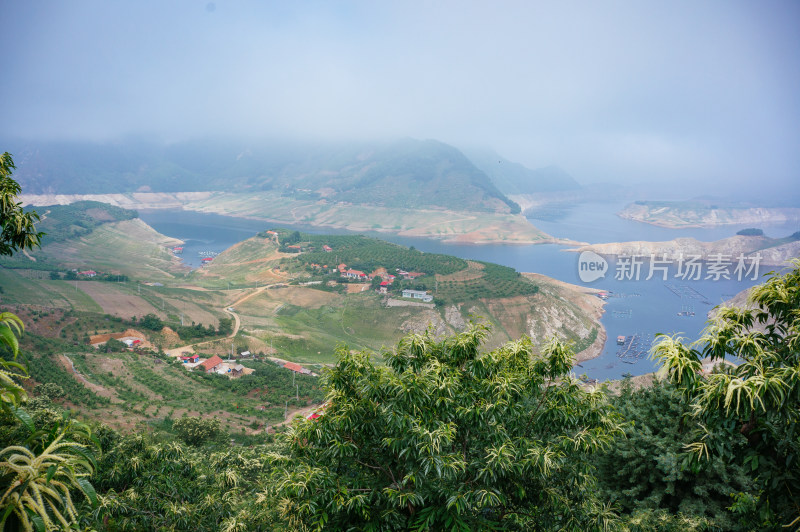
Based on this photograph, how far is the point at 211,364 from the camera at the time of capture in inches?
1389

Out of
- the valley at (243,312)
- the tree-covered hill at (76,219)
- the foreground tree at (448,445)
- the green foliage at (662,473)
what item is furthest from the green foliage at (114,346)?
the tree-covered hill at (76,219)

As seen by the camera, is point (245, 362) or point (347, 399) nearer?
point (347, 399)

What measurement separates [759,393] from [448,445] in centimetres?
257

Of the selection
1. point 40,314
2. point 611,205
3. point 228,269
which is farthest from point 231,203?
point 611,205

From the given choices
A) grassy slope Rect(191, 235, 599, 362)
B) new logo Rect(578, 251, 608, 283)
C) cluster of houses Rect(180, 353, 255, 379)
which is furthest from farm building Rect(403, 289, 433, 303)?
new logo Rect(578, 251, 608, 283)

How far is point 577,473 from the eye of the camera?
15.4ft

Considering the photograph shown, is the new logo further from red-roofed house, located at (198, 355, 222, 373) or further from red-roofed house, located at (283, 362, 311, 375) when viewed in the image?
red-roofed house, located at (198, 355, 222, 373)

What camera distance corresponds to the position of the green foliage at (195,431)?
1947 cm

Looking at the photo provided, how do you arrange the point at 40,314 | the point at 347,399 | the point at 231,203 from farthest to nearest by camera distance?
the point at 231,203 < the point at 40,314 < the point at 347,399

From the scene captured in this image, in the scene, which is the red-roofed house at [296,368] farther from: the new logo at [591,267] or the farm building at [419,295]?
the new logo at [591,267]

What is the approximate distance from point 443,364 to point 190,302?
5365cm

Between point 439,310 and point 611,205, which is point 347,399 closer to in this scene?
point 439,310

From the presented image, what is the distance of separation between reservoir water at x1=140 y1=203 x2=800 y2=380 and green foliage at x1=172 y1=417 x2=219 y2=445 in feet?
90.1

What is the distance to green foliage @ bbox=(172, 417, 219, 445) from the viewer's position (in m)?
19.5
